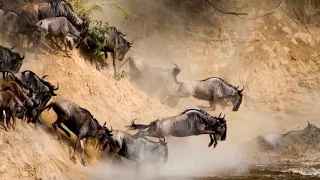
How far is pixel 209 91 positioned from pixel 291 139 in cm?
317

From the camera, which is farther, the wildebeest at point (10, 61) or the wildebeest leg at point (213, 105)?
the wildebeest leg at point (213, 105)

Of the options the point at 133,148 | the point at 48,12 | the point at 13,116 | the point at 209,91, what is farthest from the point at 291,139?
the point at 13,116

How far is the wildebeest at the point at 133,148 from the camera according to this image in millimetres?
10539

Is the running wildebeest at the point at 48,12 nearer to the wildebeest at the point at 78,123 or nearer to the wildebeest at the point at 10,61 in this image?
the wildebeest at the point at 10,61

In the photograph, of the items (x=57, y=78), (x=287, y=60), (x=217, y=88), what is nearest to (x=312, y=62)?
(x=287, y=60)

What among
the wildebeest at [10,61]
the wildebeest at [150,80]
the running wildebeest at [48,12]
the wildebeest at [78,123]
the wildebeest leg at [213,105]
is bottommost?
the wildebeest at [78,123]

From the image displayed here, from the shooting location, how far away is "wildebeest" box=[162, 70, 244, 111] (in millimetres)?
16078

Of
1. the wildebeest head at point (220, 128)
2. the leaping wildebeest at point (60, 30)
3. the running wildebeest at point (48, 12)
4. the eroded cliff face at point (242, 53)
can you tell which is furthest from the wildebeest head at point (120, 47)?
the wildebeest head at point (220, 128)

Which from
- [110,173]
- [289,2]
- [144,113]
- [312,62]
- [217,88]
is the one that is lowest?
[110,173]

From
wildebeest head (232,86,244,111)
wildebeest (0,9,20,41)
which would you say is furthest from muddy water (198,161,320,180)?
wildebeest (0,9,20,41)

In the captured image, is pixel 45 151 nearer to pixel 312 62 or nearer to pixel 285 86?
pixel 285 86

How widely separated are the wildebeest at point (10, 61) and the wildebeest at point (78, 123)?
1.58 meters

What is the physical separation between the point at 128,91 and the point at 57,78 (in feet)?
7.66

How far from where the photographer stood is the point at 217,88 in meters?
16.5
